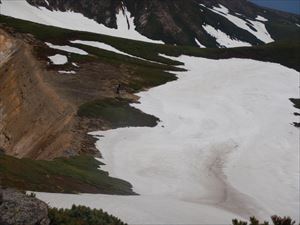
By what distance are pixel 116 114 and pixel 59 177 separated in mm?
21036

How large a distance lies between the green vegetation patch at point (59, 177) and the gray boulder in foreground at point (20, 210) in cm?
632

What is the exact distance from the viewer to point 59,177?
23344 millimetres

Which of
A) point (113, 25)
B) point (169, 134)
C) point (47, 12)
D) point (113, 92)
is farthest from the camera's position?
point (113, 25)

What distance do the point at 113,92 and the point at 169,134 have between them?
1390 centimetres

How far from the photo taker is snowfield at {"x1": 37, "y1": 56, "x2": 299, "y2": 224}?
22703mm

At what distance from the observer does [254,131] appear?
45.9 meters

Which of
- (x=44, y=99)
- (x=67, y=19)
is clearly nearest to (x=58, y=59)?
(x=44, y=99)

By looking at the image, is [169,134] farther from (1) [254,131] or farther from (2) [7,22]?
(2) [7,22]

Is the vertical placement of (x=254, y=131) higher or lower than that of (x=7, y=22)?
lower

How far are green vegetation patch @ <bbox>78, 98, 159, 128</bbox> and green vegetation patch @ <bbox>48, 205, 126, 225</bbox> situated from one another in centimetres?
2550

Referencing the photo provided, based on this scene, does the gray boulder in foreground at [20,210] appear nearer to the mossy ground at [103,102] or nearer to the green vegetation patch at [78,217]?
the green vegetation patch at [78,217]

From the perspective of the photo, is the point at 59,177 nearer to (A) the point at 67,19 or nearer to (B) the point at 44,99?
(B) the point at 44,99

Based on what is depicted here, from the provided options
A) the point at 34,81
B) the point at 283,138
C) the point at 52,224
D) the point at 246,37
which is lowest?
the point at 246,37

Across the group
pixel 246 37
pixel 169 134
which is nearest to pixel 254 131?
pixel 169 134
